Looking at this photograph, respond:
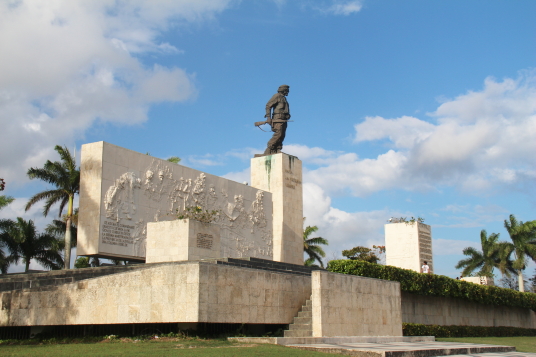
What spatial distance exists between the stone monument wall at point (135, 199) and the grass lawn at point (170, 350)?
6.41 metres

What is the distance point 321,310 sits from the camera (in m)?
12.6

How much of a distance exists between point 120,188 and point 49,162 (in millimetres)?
6850

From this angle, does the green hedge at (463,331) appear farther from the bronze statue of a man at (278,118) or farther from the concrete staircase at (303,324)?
the bronze statue of a man at (278,118)

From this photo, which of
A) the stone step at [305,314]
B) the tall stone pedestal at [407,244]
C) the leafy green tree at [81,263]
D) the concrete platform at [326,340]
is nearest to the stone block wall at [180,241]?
the stone step at [305,314]

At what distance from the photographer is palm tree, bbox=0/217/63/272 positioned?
2630cm

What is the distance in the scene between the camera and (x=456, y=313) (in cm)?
2144

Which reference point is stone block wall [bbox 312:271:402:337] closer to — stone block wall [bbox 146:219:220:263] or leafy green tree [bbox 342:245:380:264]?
stone block wall [bbox 146:219:220:263]

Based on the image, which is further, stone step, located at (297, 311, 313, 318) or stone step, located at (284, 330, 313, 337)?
stone step, located at (297, 311, 313, 318)

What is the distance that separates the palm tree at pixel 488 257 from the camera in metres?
36.2

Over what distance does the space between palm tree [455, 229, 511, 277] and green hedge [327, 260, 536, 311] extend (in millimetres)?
9074

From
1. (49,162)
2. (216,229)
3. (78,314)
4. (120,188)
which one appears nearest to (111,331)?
(78,314)

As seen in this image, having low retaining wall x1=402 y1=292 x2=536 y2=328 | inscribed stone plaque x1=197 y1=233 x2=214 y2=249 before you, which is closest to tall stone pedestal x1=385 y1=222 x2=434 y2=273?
low retaining wall x1=402 y1=292 x2=536 y2=328

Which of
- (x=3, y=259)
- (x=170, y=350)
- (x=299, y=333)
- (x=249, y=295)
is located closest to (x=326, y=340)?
(x=299, y=333)

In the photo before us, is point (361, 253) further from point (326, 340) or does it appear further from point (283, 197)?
point (326, 340)
